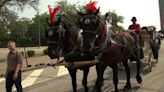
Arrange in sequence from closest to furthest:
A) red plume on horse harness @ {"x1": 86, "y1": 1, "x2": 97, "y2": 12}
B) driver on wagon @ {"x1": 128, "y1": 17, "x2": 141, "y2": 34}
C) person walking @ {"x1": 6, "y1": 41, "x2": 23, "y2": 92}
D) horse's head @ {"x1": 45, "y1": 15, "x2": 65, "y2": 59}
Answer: horse's head @ {"x1": 45, "y1": 15, "x2": 65, "y2": 59}
red plume on horse harness @ {"x1": 86, "y1": 1, "x2": 97, "y2": 12}
person walking @ {"x1": 6, "y1": 41, "x2": 23, "y2": 92}
driver on wagon @ {"x1": 128, "y1": 17, "x2": 141, "y2": 34}

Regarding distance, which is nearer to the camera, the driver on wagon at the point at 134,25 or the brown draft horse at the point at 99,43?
the brown draft horse at the point at 99,43

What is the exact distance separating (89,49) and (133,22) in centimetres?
639

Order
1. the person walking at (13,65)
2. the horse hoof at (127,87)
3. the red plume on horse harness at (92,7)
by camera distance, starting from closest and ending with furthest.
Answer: the red plume on horse harness at (92,7), the person walking at (13,65), the horse hoof at (127,87)

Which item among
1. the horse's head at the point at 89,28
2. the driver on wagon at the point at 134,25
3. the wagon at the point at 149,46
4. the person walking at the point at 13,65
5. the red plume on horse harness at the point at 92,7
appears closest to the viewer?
the horse's head at the point at 89,28

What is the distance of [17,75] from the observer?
9070 millimetres

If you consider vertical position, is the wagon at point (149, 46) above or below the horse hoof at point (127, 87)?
above

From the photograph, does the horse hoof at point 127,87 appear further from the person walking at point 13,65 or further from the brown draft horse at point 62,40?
the person walking at point 13,65

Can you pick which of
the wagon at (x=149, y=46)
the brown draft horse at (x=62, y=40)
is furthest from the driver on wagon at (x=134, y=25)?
the brown draft horse at (x=62, y=40)

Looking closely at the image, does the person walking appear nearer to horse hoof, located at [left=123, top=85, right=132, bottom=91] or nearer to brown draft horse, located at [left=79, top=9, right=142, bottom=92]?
brown draft horse, located at [left=79, top=9, right=142, bottom=92]

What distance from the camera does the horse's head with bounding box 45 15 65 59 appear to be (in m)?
8.17

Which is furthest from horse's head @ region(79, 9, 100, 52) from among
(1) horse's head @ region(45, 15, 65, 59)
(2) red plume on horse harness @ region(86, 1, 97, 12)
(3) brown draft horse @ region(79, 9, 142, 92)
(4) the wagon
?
(4) the wagon

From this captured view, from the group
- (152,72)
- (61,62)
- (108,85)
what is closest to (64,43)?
(61,62)

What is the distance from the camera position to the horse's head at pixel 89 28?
26.2ft

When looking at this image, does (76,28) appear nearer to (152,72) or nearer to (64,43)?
(64,43)
